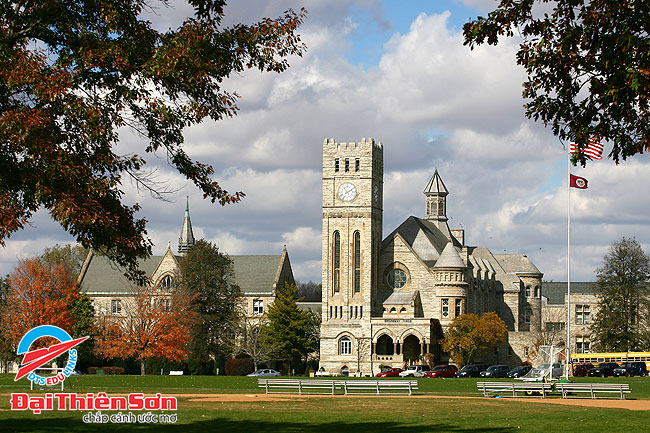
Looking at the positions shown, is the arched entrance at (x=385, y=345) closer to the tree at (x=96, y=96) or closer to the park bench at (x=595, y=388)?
the park bench at (x=595, y=388)

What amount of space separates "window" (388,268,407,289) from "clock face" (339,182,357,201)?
9163 millimetres

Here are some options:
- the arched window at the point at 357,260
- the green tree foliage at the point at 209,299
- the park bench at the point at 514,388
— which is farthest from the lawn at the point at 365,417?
the arched window at the point at 357,260

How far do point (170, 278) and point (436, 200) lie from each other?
3822cm

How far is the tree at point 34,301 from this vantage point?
2849 inches

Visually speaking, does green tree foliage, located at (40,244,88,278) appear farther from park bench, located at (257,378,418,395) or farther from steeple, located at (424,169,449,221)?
park bench, located at (257,378,418,395)

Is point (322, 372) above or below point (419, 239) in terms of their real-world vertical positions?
below

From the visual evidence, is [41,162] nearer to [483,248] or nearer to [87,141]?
[87,141]

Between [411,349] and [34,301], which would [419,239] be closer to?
[411,349]


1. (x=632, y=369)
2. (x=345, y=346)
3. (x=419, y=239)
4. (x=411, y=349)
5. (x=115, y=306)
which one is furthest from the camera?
(x=115, y=306)

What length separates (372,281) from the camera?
3748 inches

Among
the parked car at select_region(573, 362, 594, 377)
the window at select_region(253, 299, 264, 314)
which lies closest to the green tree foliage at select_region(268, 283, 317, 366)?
the window at select_region(253, 299, 264, 314)

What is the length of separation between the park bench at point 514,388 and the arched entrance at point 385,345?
48.9 meters

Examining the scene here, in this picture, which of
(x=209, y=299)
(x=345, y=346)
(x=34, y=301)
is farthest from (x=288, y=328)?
(x=34, y=301)

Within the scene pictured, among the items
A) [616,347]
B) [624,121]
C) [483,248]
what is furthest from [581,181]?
[483,248]
